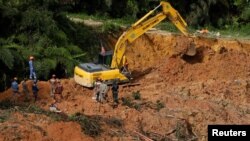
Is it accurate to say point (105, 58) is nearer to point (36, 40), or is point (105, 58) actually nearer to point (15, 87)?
point (36, 40)

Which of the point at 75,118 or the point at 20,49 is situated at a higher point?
the point at 20,49

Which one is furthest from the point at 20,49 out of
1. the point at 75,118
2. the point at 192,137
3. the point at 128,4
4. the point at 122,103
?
the point at 128,4

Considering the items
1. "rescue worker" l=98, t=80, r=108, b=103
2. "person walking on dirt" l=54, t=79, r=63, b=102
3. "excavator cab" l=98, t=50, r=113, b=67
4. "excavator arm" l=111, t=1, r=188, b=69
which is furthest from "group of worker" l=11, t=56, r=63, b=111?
"excavator arm" l=111, t=1, r=188, b=69

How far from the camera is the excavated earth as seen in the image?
1716 centimetres

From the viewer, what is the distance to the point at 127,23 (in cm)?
3391

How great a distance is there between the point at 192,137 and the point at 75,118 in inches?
164

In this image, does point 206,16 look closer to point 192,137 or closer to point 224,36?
point 224,36

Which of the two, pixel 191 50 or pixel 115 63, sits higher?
pixel 191 50

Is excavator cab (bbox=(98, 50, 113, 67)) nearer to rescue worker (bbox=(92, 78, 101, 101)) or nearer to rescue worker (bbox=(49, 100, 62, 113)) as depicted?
rescue worker (bbox=(92, 78, 101, 101))

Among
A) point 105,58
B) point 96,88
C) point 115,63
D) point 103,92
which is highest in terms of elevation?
point 105,58

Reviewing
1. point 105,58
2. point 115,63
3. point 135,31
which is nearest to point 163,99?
point 115,63

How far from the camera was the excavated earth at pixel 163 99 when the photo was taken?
1716 cm

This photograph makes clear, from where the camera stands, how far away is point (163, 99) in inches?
878

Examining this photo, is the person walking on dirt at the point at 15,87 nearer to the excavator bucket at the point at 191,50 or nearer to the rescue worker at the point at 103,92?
the rescue worker at the point at 103,92
